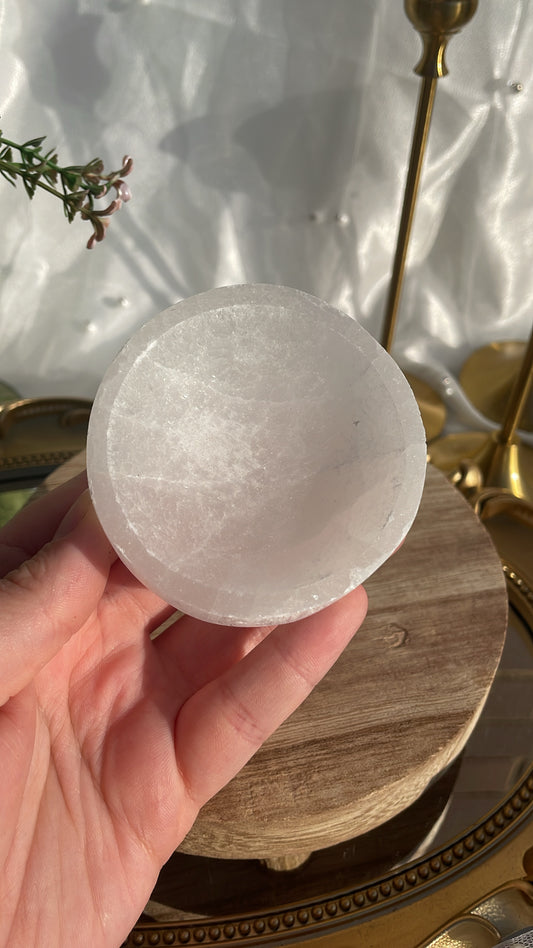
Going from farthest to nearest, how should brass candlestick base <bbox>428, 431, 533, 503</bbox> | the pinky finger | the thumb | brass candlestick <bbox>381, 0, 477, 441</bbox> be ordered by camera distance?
brass candlestick base <bbox>428, 431, 533, 503</bbox>
brass candlestick <bbox>381, 0, 477, 441</bbox>
the pinky finger
the thumb

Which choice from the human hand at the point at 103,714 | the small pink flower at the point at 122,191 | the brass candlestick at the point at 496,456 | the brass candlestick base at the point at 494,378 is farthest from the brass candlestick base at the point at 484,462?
the small pink flower at the point at 122,191

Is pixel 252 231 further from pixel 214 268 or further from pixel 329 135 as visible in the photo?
→ pixel 329 135

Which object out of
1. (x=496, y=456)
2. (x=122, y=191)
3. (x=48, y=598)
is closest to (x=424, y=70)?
(x=122, y=191)

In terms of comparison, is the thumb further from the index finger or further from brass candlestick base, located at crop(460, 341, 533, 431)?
brass candlestick base, located at crop(460, 341, 533, 431)

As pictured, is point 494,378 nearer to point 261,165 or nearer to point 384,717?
point 261,165

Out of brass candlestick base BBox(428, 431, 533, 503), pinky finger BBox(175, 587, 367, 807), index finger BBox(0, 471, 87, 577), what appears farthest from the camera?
brass candlestick base BBox(428, 431, 533, 503)

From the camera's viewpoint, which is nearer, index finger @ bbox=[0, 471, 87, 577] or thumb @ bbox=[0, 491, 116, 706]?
thumb @ bbox=[0, 491, 116, 706]

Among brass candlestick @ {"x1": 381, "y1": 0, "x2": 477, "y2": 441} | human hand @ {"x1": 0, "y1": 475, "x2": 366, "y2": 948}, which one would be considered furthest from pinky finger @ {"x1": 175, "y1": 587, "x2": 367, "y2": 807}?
brass candlestick @ {"x1": 381, "y1": 0, "x2": 477, "y2": 441}
